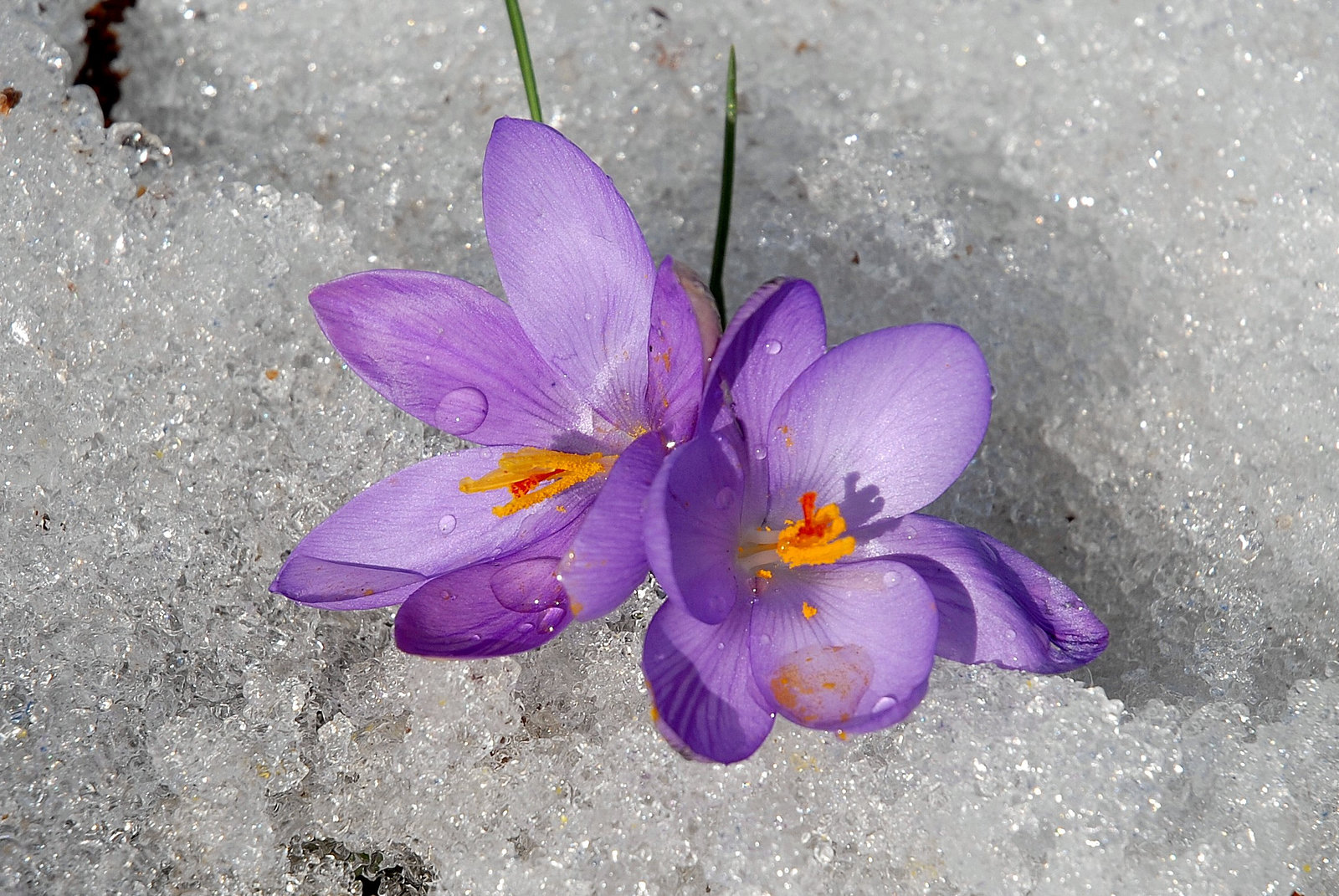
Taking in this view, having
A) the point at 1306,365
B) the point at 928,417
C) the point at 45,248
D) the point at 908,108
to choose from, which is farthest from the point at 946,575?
the point at 45,248

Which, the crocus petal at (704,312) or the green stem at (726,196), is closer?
the crocus petal at (704,312)

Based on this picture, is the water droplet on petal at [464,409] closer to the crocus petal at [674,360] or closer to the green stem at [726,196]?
the crocus petal at [674,360]

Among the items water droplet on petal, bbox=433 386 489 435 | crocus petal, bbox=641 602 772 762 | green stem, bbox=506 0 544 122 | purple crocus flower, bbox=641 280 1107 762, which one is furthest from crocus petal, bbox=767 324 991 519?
green stem, bbox=506 0 544 122

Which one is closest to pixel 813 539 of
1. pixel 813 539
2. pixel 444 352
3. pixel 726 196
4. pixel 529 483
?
pixel 813 539

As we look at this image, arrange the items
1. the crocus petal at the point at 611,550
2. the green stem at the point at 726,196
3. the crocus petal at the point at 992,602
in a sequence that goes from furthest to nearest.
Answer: the green stem at the point at 726,196
the crocus petal at the point at 992,602
the crocus petal at the point at 611,550

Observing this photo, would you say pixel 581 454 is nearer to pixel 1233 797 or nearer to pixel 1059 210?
pixel 1233 797

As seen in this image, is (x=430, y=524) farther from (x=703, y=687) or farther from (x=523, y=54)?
(x=523, y=54)

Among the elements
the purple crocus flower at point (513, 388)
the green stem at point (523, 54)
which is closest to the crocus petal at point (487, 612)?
the purple crocus flower at point (513, 388)
